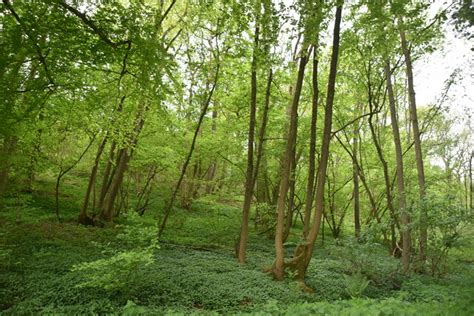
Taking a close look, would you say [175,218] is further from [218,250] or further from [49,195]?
[49,195]

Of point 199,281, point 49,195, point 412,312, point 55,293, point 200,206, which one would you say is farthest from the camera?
point 200,206

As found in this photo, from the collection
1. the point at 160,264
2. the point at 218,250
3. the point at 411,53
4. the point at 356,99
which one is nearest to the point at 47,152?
the point at 160,264

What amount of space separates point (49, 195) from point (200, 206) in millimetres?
7950

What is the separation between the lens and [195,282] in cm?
680

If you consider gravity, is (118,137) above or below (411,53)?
below

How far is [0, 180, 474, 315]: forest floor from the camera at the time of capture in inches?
189

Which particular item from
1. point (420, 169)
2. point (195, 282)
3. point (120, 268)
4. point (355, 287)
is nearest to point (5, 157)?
point (120, 268)

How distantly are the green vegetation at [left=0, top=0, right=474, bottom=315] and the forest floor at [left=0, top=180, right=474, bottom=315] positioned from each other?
Answer: 52mm

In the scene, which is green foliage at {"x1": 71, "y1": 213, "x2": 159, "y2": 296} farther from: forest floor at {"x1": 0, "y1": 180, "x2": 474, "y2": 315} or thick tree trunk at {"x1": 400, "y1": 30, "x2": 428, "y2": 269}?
thick tree trunk at {"x1": 400, "y1": 30, "x2": 428, "y2": 269}

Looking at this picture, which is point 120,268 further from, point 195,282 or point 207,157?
point 207,157

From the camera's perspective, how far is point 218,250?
10945 millimetres

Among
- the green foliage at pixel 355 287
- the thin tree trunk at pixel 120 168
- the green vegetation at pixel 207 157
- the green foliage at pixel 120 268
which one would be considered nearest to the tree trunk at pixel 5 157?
the green vegetation at pixel 207 157

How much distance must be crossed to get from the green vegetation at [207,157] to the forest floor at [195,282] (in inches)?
2.0

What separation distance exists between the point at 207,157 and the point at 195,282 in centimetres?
749
